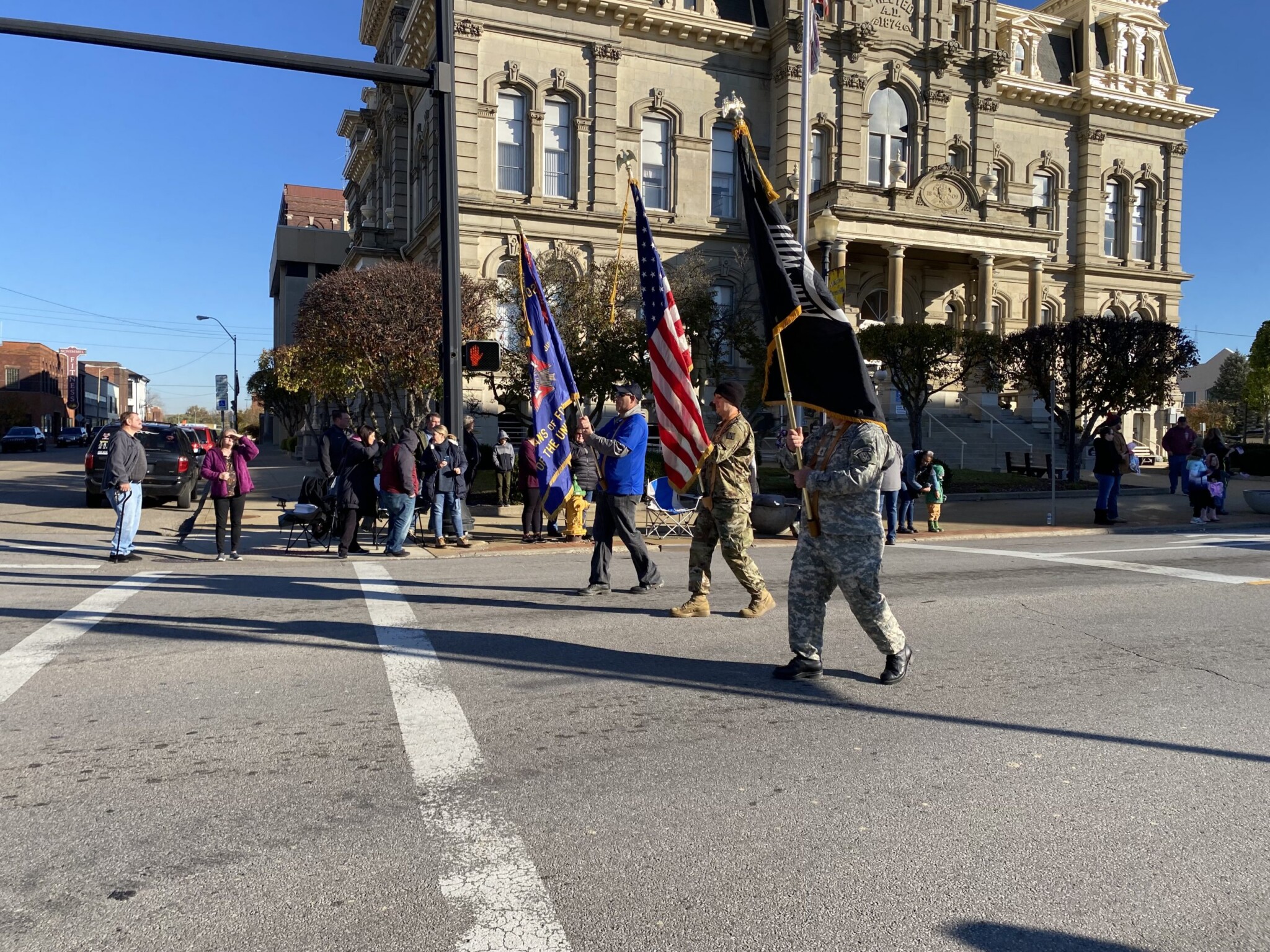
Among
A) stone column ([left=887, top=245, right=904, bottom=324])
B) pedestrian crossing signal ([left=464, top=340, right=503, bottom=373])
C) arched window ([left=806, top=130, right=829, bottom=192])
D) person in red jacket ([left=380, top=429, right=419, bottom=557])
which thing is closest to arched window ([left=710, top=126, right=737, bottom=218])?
arched window ([left=806, top=130, right=829, bottom=192])

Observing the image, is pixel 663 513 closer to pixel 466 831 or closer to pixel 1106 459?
pixel 1106 459

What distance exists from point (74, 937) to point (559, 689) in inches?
123

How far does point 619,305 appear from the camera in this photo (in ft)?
89.7

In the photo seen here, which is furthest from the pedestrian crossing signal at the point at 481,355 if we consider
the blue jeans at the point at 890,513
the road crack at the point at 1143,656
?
the road crack at the point at 1143,656

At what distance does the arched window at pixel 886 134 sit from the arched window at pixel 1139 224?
43.3 feet

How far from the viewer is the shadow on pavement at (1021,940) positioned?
2.99 meters

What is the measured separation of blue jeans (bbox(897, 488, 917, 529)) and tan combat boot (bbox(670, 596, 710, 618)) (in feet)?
26.9

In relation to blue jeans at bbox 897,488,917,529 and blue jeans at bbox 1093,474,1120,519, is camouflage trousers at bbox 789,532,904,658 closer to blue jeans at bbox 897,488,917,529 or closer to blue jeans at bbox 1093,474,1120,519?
blue jeans at bbox 897,488,917,529

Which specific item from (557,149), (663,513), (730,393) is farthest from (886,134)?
(730,393)

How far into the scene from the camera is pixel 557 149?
33.9m

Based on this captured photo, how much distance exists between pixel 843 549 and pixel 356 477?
872cm


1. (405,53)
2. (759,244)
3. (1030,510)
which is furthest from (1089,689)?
(405,53)

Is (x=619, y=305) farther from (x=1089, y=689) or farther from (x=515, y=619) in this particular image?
(x=1089, y=689)

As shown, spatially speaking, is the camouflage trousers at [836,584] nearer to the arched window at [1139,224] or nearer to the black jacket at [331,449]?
the black jacket at [331,449]
